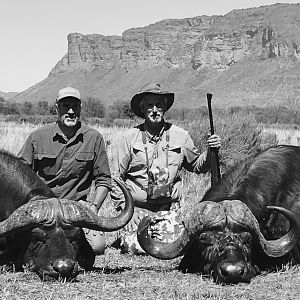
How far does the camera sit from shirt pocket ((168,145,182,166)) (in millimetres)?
8297

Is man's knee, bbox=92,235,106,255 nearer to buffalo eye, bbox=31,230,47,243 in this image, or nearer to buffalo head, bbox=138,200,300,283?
buffalo head, bbox=138,200,300,283

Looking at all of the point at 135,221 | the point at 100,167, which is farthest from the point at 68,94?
the point at 135,221

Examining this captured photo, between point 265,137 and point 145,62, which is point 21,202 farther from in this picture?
point 145,62

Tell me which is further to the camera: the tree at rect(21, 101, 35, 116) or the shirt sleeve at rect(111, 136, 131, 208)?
the tree at rect(21, 101, 35, 116)

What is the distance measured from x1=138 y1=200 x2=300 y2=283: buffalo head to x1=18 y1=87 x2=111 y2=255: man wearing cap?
1528 mm

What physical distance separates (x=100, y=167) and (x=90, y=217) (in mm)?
1693

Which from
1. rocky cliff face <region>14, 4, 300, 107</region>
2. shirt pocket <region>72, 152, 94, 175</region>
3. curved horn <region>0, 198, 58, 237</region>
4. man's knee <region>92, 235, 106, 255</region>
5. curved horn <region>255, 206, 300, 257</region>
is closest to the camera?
curved horn <region>0, 198, 58, 237</region>

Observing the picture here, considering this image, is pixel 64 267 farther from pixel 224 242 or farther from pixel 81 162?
pixel 81 162

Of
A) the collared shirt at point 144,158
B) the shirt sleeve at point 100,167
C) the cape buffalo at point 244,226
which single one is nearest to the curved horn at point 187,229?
the cape buffalo at point 244,226

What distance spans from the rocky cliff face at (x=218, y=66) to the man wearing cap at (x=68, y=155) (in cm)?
11085

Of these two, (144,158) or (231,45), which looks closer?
(144,158)

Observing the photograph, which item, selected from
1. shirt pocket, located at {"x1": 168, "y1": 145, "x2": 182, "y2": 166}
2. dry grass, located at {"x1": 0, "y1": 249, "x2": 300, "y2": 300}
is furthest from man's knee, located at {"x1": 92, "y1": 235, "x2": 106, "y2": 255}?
shirt pocket, located at {"x1": 168, "y1": 145, "x2": 182, "y2": 166}

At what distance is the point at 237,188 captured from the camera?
6621 mm

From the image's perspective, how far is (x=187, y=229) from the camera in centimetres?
599
